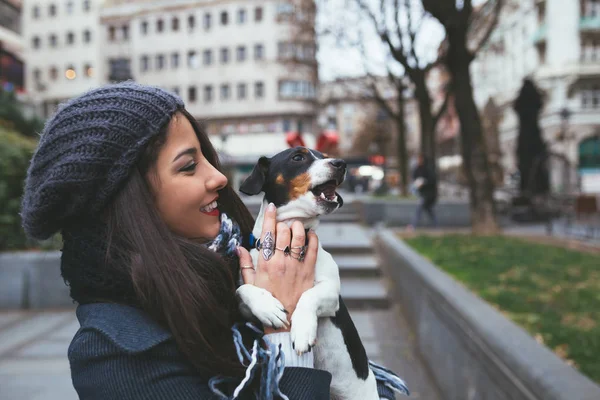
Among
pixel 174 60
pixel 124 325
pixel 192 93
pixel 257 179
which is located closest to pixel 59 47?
pixel 174 60

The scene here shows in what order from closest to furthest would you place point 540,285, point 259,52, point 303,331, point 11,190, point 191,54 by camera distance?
1. point 303,331
2. point 540,285
3. point 11,190
4. point 259,52
5. point 191,54

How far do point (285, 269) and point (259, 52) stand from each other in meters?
45.8

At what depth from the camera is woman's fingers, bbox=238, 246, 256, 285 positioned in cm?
152

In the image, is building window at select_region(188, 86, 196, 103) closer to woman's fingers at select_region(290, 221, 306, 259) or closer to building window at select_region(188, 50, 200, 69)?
building window at select_region(188, 50, 200, 69)

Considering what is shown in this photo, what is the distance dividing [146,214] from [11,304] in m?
7.10

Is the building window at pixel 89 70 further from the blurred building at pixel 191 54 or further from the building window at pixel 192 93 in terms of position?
the building window at pixel 192 93

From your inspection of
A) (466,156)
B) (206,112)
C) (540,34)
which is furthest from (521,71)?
(466,156)

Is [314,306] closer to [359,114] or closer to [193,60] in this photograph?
[193,60]

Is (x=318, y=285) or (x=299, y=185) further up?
(x=299, y=185)

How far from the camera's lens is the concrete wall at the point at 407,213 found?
1542cm

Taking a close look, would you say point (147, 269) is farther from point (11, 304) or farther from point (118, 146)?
point (11, 304)

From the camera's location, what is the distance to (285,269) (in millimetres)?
1485

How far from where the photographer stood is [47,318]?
6969 millimetres

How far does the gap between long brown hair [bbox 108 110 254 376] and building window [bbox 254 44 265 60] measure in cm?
4539
